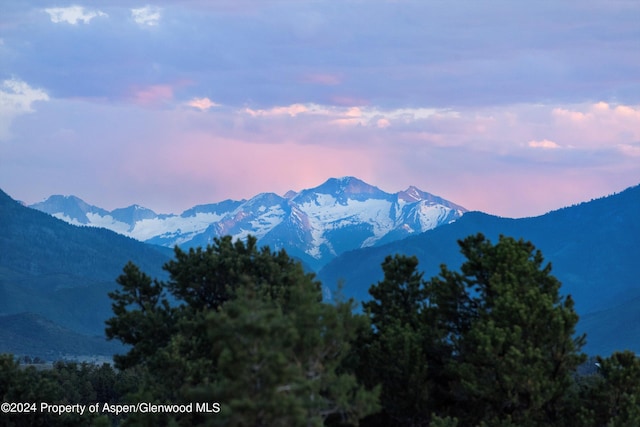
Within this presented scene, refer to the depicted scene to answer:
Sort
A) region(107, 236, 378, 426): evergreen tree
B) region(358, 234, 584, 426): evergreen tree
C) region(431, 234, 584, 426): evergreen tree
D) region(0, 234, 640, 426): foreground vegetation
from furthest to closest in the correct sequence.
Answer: region(358, 234, 584, 426): evergreen tree → region(431, 234, 584, 426): evergreen tree → region(0, 234, 640, 426): foreground vegetation → region(107, 236, 378, 426): evergreen tree

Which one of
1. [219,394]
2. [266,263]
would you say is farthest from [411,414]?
[219,394]

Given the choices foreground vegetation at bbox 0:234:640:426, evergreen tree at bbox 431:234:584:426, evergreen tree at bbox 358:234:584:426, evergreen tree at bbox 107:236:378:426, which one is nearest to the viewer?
evergreen tree at bbox 107:236:378:426

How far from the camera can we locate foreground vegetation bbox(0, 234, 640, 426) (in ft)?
106

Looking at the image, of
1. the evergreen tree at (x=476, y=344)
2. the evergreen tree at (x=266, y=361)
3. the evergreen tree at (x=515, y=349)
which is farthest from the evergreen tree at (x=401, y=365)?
the evergreen tree at (x=266, y=361)

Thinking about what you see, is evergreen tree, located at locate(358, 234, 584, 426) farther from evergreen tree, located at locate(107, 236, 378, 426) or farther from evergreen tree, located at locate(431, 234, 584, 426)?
evergreen tree, located at locate(107, 236, 378, 426)

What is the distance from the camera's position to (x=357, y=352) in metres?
49.0

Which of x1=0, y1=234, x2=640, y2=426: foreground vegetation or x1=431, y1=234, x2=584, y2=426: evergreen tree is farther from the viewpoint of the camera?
x1=431, y1=234, x2=584, y2=426: evergreen tree

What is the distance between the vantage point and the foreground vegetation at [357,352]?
106ft

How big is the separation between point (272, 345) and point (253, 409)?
2.23m

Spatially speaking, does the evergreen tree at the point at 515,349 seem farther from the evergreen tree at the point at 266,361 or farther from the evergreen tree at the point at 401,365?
the evergreen tree at the point at 266,361

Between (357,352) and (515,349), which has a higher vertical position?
(357,352)

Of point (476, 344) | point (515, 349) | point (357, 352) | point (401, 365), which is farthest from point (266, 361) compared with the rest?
point (357, 352)

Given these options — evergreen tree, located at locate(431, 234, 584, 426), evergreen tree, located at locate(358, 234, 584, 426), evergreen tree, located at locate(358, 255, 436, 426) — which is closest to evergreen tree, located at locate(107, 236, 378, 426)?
evergreen tree, located at locate(358, 255, 436, 426)

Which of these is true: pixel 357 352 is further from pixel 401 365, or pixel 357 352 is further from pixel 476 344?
pixel 476 344
